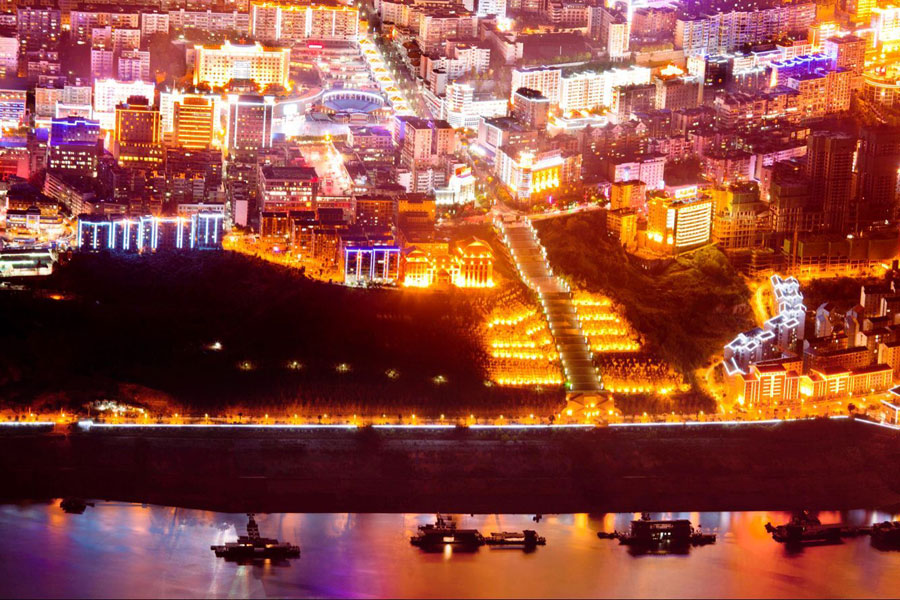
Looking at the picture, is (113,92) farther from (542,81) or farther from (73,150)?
(542,81)

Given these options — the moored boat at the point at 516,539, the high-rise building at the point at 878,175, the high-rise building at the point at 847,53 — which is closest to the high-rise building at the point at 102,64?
the high-rise building at the point at 878,175

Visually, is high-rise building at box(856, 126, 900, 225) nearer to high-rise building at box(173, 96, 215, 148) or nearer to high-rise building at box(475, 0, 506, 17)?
high-rise building at box(475, 0, 506, 17)

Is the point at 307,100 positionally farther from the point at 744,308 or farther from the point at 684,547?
the point at 684,547

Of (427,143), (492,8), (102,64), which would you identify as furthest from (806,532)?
(492,8)

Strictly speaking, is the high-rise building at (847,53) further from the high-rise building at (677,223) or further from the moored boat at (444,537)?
the moored boat at (444,537)

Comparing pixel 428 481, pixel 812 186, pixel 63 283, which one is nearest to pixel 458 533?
pixel 428 481
